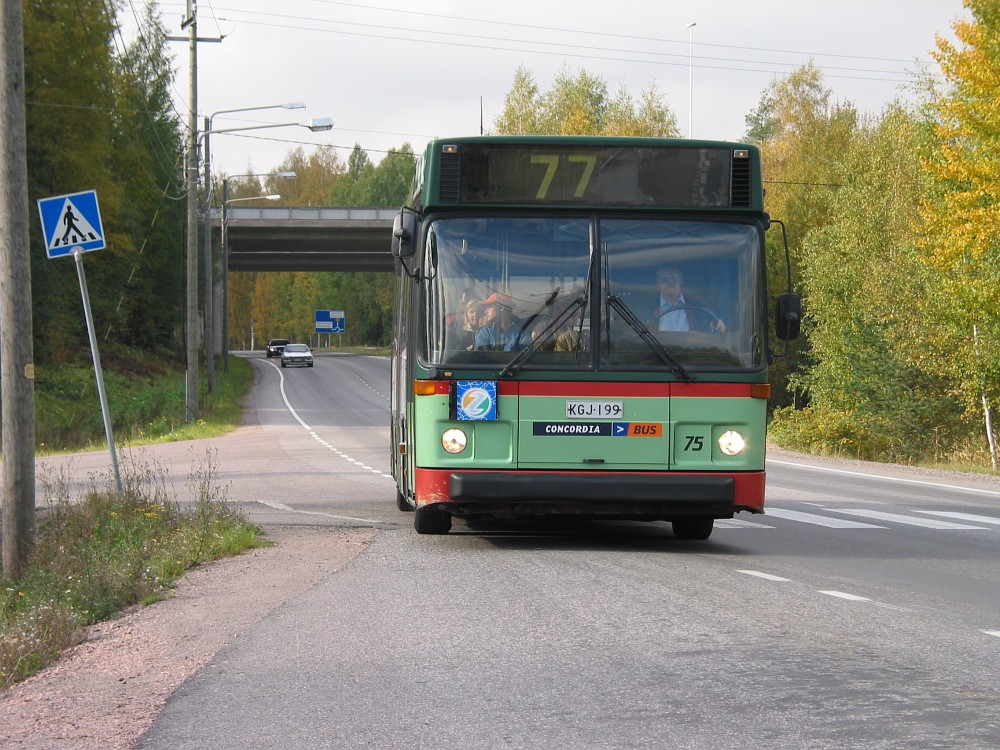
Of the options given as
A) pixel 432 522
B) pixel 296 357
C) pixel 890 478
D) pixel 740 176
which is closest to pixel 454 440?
pixel 432 522

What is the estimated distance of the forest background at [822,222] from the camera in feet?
86.3

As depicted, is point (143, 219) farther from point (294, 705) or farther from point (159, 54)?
point (294, 705)

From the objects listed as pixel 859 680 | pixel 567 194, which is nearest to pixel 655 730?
pixel 859 680

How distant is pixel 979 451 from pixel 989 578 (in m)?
23.6

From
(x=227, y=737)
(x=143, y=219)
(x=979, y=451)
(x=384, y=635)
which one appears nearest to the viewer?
(x=227, y=737)

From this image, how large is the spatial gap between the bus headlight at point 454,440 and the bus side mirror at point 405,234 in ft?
4.81

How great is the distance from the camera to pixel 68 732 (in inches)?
214

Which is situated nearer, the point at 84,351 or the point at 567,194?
the point at 567,194

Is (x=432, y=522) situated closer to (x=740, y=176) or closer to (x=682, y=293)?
(x=682, y=293)

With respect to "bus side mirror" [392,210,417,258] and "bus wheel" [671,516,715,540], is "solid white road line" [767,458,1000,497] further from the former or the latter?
"bus side mirror" [392,210,417,258]

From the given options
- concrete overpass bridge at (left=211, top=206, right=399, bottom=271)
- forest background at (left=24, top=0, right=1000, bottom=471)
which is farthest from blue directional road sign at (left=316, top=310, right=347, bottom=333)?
forest background at (left=24, top=0, right=1000, bottom=471)

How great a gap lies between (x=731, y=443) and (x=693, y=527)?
196cm

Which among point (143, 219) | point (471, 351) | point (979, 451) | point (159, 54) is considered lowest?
point (979, 451)

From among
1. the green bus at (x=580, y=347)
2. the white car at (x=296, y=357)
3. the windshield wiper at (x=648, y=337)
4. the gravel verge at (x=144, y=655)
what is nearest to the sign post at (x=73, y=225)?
the gravel verge at (x=144, y=655)
